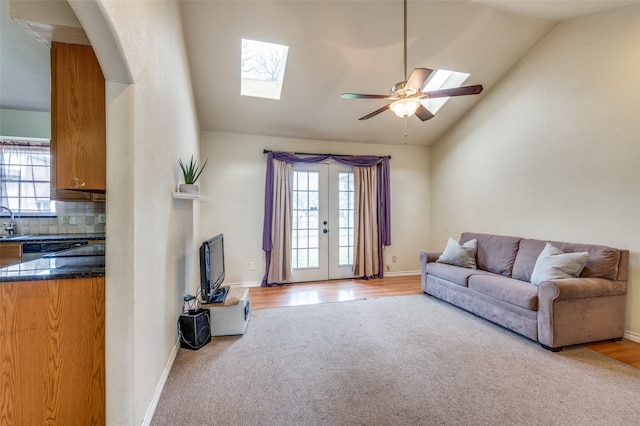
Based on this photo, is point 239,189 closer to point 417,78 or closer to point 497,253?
point 417,78

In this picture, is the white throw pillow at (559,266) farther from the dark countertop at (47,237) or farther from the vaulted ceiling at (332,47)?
the dark countertop at (47,237)

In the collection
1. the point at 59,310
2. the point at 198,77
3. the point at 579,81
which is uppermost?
the point at 198,77

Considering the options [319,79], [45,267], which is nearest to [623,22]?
[319,79]

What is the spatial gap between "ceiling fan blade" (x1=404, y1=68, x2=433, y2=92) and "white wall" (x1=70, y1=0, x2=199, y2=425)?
194cm

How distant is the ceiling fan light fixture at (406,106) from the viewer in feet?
8.19

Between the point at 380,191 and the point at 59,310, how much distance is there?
4.55 meters

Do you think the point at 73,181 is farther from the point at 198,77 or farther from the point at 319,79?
the point at 319,79

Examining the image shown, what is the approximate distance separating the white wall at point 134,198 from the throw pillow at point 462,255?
357cm

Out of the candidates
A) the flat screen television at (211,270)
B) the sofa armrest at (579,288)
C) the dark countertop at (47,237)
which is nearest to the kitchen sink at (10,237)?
the dark countertop at (47,237)

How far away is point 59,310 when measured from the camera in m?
1.39

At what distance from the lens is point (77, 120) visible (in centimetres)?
149

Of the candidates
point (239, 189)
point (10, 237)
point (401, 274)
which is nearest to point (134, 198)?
point (10, 237)

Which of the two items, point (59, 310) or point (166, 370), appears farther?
point (166, 370)

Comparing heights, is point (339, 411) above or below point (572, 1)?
below
